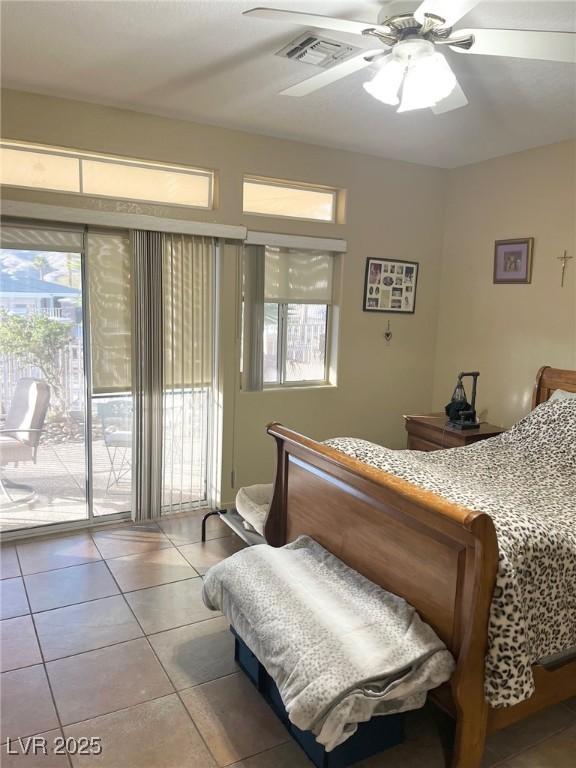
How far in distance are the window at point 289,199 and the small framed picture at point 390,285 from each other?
1.77 ft

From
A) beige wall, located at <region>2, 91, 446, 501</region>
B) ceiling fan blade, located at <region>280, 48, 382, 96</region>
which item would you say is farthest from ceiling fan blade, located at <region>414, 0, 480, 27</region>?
beige wall, located at <region>2, 91, 446, 501</region>

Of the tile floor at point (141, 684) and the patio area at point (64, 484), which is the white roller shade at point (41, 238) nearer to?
the patio area at point (64, 484)

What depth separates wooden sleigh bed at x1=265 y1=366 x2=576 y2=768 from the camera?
1764 mm

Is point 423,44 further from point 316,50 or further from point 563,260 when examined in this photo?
point 563,260

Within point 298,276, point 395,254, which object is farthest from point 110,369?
point 395,254

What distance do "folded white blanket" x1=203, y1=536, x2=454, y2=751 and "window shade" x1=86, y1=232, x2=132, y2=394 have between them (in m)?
1.75

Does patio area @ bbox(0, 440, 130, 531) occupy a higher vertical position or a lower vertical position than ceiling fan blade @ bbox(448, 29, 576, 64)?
lower

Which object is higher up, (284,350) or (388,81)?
(388,81)

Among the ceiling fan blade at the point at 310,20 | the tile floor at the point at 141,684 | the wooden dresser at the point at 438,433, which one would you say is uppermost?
the ceiling fan blade at the point at 310,20

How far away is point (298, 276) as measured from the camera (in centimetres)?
420

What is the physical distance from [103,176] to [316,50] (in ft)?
5.51

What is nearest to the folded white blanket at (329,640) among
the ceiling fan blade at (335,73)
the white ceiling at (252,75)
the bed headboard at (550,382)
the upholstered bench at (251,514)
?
the upholstered bench at (251,514)

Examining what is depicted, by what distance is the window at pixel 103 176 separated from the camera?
127 inches

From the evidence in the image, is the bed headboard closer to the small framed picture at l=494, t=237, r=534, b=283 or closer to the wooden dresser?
the wooden dresser
